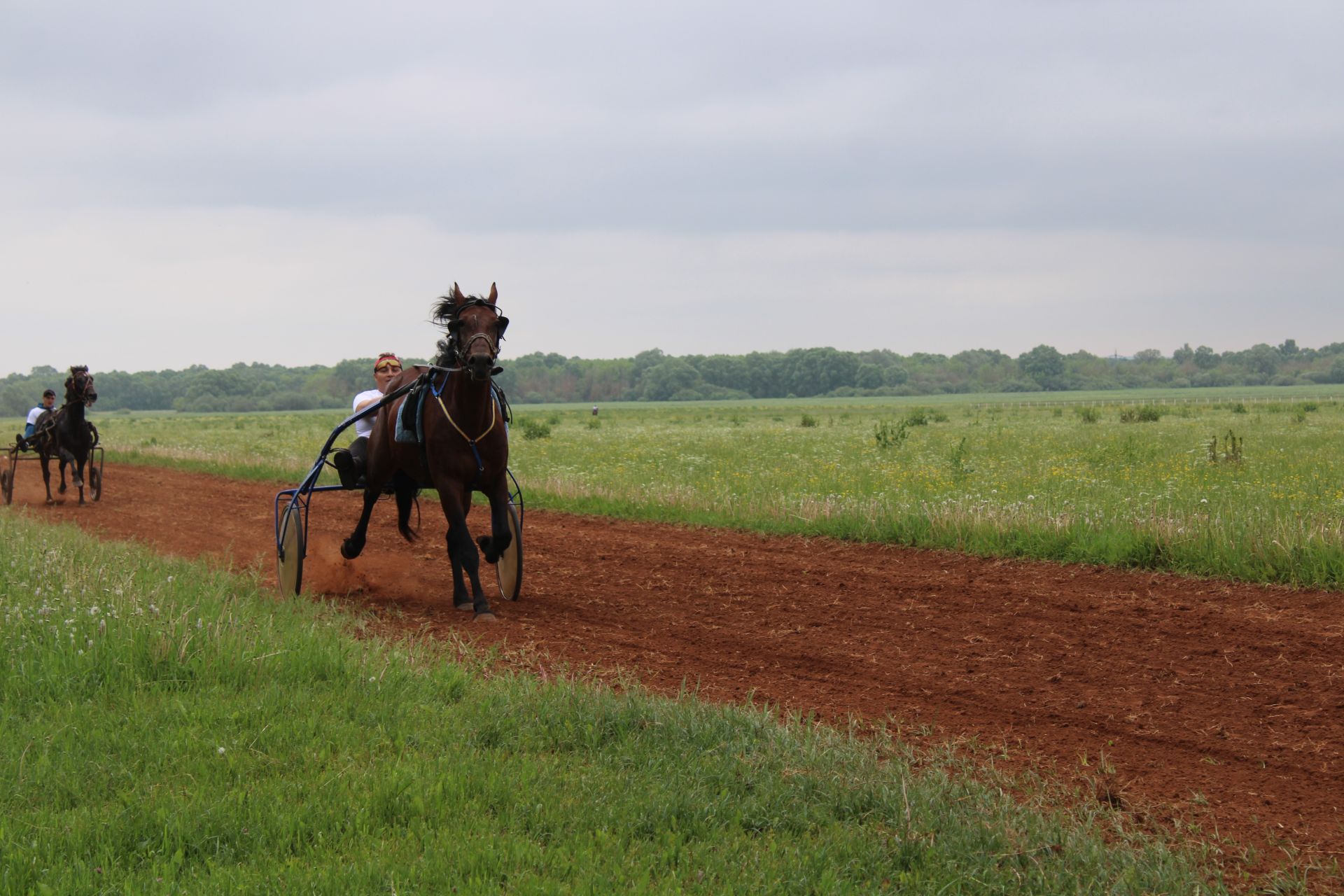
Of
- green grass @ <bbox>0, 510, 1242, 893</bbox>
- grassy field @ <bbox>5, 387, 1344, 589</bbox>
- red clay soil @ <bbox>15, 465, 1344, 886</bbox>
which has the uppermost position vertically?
grassy field @ <bbox>5, 387, 1344, 589</bbox>

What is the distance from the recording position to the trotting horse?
8.91 metres

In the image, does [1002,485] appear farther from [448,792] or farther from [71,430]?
[71,430]

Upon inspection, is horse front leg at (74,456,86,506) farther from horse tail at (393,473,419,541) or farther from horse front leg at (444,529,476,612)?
horse front leg at (444,529,476,612)

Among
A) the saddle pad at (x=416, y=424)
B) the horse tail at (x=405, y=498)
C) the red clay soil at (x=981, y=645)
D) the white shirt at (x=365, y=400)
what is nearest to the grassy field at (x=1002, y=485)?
the red clay soil at (x=981, y=645)

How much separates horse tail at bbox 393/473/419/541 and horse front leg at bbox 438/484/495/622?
1.13m

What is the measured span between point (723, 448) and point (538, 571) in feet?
62.2

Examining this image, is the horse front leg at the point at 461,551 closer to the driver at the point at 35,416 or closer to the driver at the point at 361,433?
the driver at the point at 361,433

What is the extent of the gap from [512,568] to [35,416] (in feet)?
47.6

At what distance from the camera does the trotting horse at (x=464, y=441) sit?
29.2ft

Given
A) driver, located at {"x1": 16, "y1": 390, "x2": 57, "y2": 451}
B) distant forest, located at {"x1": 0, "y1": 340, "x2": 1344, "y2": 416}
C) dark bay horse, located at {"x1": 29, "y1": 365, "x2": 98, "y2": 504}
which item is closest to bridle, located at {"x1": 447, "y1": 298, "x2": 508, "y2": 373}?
dark bay horse, located at {"x1": 29, "y1": 365, "x2": 98, "y2": 504}

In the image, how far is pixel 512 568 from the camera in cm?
984

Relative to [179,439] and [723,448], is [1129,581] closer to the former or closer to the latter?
[723,448]

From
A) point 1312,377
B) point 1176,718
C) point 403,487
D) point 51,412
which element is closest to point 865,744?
point 1176,718

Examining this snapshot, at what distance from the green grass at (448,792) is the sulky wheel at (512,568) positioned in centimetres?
301
